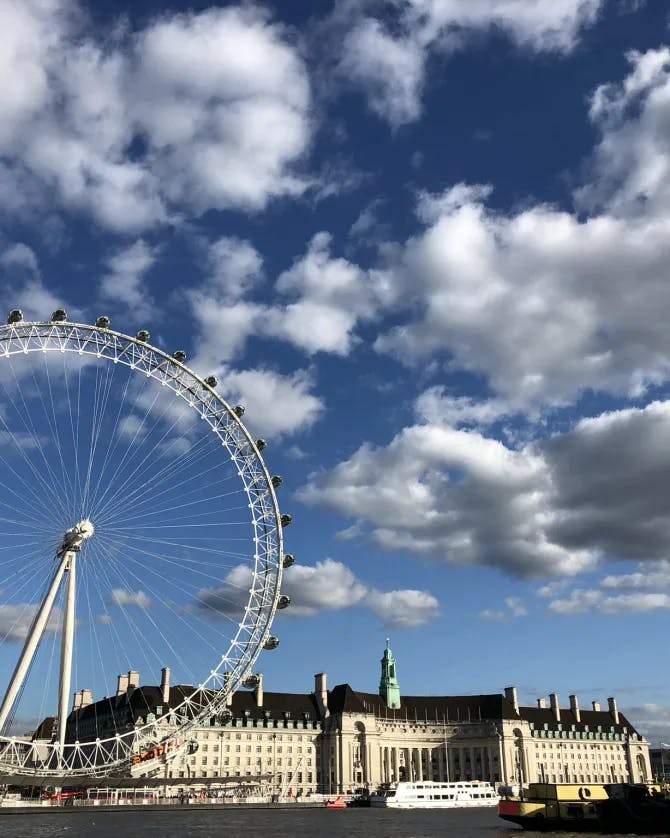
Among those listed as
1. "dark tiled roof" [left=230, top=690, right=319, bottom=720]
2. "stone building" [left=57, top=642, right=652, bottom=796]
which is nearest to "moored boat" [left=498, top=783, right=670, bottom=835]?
"stone building" [left=57, top=642, right=652, bottom=796]

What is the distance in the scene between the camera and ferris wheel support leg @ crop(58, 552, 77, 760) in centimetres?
7350

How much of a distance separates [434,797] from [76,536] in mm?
84807

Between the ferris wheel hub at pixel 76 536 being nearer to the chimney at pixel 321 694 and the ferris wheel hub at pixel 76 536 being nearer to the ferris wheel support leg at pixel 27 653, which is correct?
the ferris wheel support leg at pixel 27 653

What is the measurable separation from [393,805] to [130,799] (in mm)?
38874

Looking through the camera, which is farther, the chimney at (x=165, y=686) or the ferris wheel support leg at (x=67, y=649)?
the chimney at (x=165, y=686)

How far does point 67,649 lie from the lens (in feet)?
244

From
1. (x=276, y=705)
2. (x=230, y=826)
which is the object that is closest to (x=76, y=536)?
(x=230, y=826)

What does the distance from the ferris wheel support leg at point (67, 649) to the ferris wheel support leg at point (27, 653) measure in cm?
148

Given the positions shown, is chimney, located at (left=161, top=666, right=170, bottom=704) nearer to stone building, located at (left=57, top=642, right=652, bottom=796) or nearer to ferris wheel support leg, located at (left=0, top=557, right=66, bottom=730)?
stone building, located at (left=57, top=642, right=652, bottom=796)

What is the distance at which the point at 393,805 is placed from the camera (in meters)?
132

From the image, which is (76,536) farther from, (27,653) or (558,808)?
(558,808)

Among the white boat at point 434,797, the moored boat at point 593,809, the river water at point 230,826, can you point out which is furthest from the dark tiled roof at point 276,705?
the moored boat at point 593,809

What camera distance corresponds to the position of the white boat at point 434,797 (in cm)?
13300

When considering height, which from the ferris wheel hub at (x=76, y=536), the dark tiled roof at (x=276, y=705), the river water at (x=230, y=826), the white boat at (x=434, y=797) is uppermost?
the ferris wheel hub at (x=76, y=536)
